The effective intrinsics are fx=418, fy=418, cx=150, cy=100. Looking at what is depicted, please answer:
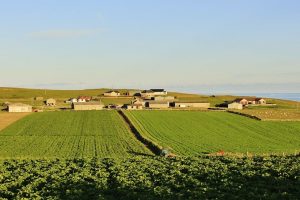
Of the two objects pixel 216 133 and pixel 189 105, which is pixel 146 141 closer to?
pixel 216 133

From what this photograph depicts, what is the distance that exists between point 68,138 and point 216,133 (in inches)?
1024

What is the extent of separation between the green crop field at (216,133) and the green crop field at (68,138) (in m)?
4.71

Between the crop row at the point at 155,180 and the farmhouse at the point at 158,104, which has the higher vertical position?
the farmhouse at the point at 158,104

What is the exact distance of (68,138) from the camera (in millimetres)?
66250

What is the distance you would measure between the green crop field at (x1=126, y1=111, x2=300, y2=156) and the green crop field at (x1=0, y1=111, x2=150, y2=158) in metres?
4.71

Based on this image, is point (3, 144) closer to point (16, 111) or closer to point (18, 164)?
point (18, 164)

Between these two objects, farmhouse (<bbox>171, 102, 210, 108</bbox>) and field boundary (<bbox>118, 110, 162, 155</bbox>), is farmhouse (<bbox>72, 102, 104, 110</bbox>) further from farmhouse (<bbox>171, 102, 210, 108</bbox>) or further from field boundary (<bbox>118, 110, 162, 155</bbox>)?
field boundary (<bbox>118, 110, 162, 155</bbox>)

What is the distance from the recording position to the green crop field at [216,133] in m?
57.4

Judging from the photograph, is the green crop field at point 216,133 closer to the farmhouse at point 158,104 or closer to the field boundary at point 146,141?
the field boundary at point 146,141

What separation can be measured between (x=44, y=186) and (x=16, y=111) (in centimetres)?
10109

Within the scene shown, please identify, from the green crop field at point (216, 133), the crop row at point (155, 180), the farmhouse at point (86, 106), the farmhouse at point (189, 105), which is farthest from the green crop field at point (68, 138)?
the farmhouse at point (189, 105)

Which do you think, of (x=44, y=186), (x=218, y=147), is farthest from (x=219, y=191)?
(x=218, y=147)

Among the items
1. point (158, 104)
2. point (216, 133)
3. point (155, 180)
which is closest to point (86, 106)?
point (158, 104)

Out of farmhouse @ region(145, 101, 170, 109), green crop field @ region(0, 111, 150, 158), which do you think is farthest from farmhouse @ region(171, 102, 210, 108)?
green crop field @ region(0, 111, 150, 158)
